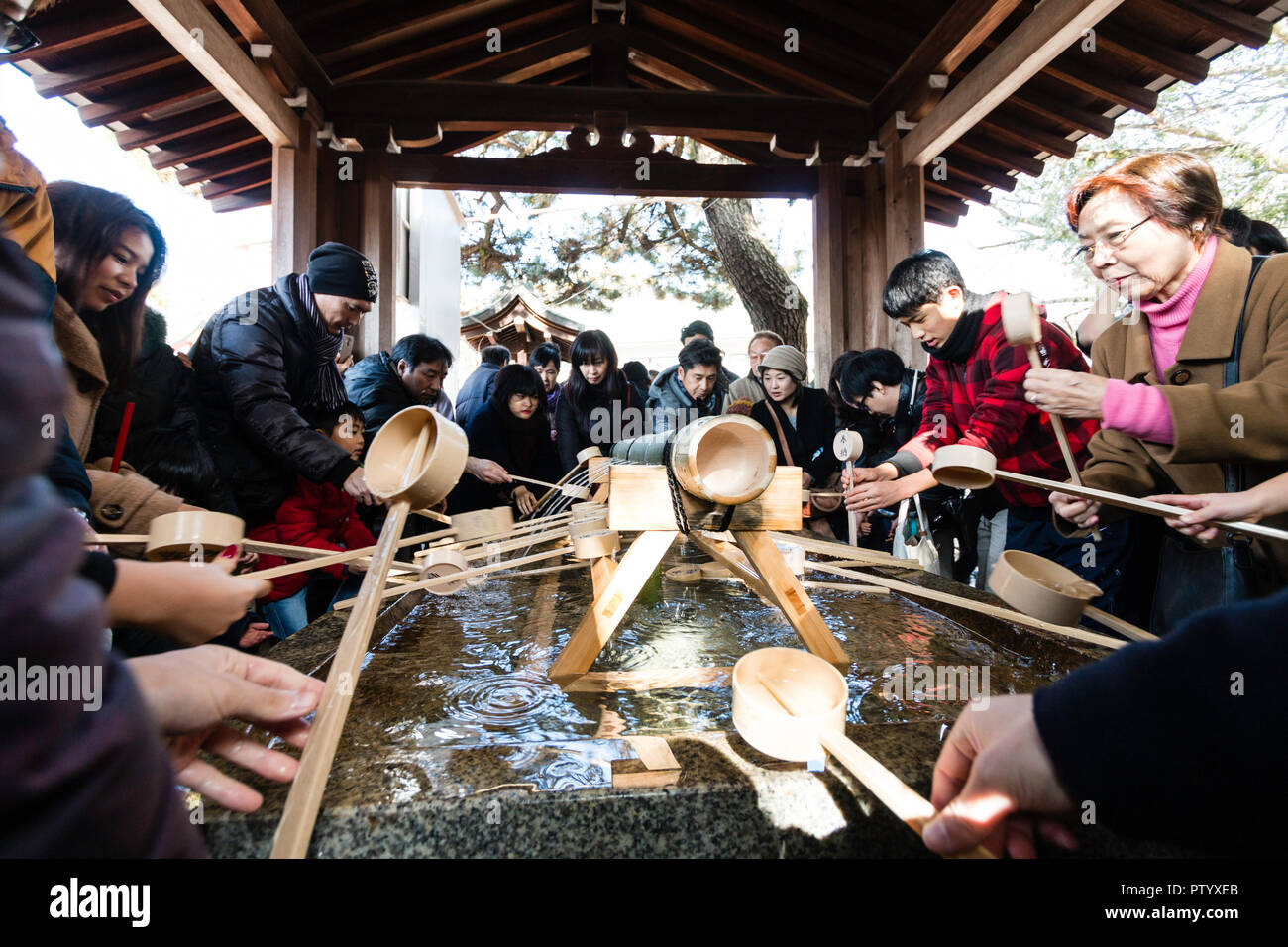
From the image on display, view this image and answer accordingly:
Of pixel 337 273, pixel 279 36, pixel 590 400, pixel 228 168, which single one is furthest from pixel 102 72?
pixel 590 400

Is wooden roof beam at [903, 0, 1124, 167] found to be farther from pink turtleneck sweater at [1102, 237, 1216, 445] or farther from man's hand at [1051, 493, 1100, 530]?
man's hand at [1051, 493, 1100, 530]

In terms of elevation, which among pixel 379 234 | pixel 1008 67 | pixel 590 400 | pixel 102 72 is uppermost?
pixel 102 72

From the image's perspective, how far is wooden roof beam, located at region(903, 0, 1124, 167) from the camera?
150 inches

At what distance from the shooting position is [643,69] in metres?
7.74

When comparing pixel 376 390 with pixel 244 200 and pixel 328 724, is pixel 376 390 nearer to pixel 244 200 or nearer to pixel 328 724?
pixel 328 724

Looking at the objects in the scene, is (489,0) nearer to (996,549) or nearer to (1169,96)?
(996,549)

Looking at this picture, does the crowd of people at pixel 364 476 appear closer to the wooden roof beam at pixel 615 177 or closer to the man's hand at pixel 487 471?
the man's hand at pixel 487 471

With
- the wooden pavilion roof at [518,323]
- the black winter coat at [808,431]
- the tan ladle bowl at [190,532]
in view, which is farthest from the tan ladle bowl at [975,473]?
the wooden pavilion roof at [518,323]

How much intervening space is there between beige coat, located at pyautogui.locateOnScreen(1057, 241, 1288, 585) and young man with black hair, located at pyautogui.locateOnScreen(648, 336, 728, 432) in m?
3.14

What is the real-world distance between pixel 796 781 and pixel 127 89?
6.54 metres

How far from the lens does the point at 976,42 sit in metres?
4.73

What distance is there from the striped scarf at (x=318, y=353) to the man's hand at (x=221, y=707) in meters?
2.66

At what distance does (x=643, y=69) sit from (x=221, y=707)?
8.47 m

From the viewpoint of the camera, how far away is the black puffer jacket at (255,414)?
2967mm
